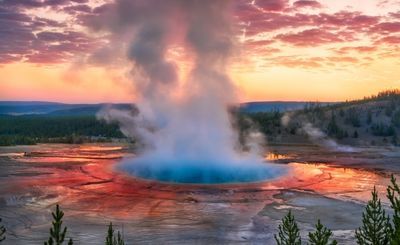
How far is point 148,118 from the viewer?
40.5 metres

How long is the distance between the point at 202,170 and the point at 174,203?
10967 mm

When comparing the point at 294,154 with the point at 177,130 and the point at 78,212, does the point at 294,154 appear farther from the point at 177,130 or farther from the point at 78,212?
the point at 78,212

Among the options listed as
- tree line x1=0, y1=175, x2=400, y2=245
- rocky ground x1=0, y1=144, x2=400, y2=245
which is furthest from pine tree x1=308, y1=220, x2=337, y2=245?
rocky ground x1=0, y1=144, x2=400, y2=245

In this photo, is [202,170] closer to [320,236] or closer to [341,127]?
[320,236]

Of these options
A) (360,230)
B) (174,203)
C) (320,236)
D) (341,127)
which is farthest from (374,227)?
(341,127)

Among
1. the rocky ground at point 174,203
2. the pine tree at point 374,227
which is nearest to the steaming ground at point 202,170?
the rocky ground at point 174,203

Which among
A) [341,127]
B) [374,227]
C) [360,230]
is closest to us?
[374,227]

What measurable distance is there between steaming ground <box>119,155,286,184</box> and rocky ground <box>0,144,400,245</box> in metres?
1.40

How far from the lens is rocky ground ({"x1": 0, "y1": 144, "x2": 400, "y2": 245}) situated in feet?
52.4

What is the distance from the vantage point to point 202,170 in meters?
31.7

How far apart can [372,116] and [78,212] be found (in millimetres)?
59219

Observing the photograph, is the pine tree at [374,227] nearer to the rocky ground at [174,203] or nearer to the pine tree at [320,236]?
the pine tree at [320,236]

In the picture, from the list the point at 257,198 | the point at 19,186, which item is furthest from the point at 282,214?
the point at 19,186

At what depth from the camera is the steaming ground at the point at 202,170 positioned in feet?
94.1
